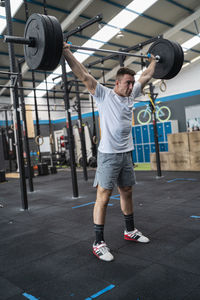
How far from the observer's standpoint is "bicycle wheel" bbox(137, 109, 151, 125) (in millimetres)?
10383

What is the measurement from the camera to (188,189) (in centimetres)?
414

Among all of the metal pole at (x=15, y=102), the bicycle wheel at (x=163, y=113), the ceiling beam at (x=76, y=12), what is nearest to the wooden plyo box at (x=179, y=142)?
the bicycle wheel at (x=163, y=113)

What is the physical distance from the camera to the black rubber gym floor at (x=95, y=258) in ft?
4.72

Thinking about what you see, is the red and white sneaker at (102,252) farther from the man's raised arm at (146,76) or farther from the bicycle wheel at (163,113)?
the bicycle wheel at (163,113)

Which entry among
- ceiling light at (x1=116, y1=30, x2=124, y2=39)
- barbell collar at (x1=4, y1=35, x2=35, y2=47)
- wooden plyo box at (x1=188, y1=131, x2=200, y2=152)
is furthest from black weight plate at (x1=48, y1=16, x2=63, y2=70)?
ceiling light at (x1=116, y1=30, x2=124, y2=39)

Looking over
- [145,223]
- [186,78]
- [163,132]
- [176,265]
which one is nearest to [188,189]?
[145,223]

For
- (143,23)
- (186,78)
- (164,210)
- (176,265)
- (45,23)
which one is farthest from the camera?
(186,78)

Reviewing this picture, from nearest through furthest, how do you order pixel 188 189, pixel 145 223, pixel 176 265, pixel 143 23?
pixel 176 265, pixel 145 223, pixel 188 189, pixel 143 23

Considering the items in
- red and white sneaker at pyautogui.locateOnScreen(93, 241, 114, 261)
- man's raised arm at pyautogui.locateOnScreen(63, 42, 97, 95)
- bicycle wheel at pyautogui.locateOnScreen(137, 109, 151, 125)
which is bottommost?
red and white sneaker at pyautogui.locateOnScreen(93, 241, 114, 261)

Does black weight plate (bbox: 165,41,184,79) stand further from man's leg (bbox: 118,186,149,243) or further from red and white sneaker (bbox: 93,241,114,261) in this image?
red and white sneaker (bbox: 93,241,114,261)

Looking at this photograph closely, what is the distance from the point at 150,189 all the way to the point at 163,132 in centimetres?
525

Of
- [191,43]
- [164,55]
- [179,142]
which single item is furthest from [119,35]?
[164,55]

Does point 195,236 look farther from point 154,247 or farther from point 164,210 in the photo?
point 164,210

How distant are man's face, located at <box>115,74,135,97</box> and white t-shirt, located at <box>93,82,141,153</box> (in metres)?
0.03
